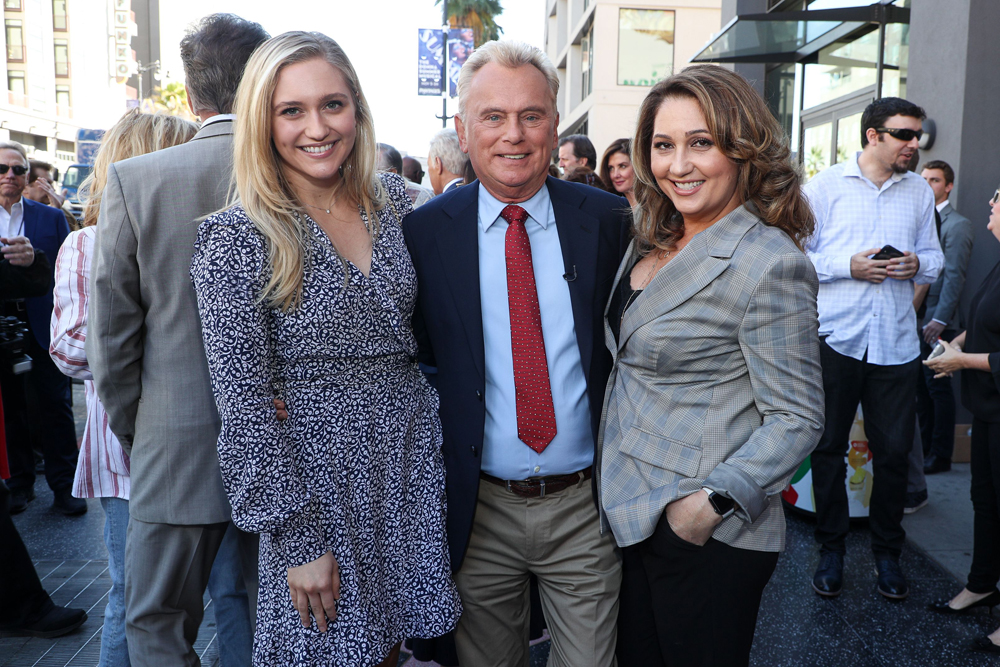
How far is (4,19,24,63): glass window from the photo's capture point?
48031mm

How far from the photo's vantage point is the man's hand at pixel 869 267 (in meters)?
3.83

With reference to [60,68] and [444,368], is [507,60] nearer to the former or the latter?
[444,368]

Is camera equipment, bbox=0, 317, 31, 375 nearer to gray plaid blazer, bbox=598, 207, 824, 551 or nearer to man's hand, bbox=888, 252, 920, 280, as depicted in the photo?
gray plaid blazer, bbox=598, 207, 824, 551

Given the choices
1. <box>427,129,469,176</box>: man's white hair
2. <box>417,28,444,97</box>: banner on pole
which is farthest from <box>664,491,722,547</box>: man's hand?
<box>417,28,444,97</box>: banner on pole

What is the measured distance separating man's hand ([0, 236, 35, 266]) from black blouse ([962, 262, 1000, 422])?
5.24 metres

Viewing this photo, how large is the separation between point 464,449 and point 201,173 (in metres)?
1.13

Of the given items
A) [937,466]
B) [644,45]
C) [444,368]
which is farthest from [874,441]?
[644,45]

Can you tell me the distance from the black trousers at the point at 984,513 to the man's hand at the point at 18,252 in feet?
17.5

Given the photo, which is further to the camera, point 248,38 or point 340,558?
point 248,38

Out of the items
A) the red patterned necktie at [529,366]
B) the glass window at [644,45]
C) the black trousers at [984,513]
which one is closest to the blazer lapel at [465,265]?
the red patterned necktie at [529,366]

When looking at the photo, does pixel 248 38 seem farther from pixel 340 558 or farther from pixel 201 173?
pixel 340 558

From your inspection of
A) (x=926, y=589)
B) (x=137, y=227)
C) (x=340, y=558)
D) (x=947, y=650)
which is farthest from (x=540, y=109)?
(x=926, y=589)

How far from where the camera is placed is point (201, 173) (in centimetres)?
220

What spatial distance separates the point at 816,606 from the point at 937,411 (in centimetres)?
287
